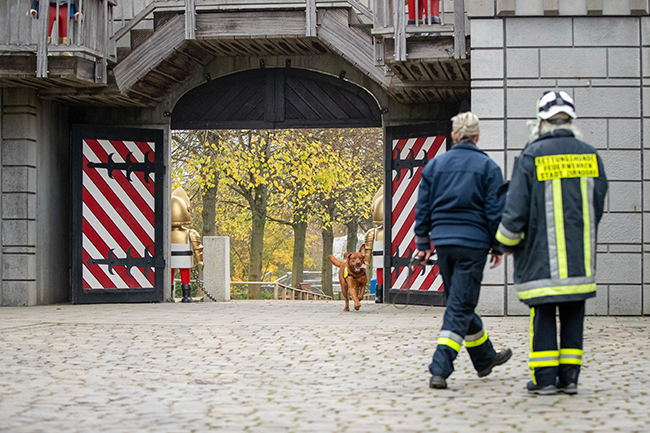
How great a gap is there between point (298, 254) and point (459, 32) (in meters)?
17.2

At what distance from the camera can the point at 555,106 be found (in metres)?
5.20

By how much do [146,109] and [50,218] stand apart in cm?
224

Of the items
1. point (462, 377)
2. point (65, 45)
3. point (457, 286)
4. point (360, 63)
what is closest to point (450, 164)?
point (457, 286)

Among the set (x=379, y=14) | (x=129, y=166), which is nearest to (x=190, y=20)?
(x=379, y=14)

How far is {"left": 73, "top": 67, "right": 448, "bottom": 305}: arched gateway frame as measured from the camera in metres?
13.1

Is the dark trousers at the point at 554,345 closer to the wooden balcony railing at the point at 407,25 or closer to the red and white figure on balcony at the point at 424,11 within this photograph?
the wooden balcony railing at the point at 407,25

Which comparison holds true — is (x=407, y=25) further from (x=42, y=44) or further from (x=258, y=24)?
(x=42, y=44)

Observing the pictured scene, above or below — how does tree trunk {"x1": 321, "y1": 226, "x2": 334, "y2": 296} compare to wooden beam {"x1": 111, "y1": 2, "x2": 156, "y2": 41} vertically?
below

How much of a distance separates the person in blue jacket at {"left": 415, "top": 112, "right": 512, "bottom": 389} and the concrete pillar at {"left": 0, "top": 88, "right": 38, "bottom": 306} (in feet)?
28.5

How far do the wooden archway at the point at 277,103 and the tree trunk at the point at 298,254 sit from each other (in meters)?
13.2

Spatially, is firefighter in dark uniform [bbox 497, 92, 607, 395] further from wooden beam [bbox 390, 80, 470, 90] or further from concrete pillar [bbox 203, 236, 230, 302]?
concrete pillar [bbox 203, 236, 230, 302]

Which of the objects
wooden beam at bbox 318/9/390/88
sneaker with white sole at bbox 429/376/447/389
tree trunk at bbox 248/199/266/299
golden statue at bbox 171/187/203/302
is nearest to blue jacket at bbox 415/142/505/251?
sneaker with white sole at bbox 429/376/447/389

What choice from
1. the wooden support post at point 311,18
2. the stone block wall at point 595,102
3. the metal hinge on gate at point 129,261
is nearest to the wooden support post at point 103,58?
the wooden support post at point 311,18

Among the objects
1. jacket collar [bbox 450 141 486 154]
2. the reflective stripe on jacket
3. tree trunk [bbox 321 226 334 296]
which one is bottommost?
tree trunk [bbox 321 226 334 296]
